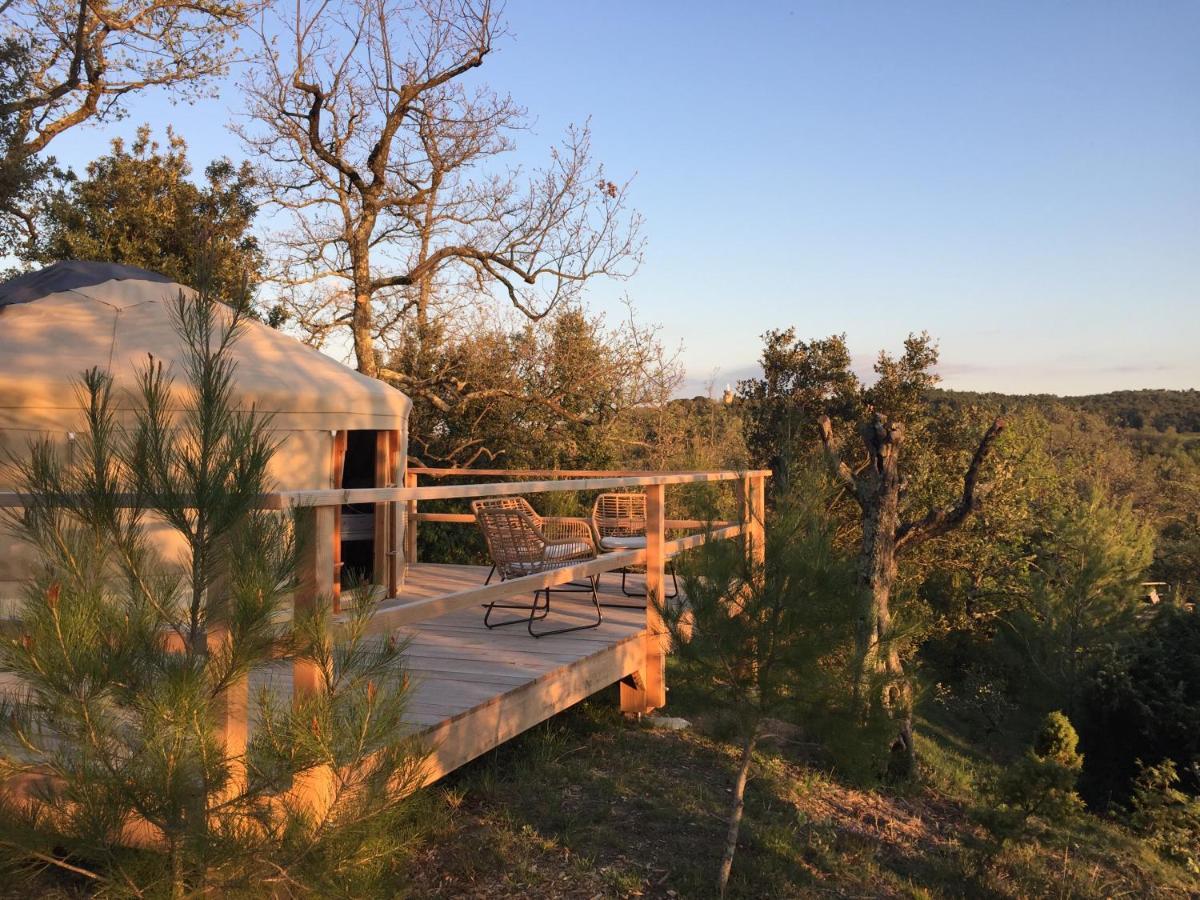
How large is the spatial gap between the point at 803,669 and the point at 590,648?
1.40 meters

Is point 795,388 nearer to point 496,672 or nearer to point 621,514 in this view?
point 621,514

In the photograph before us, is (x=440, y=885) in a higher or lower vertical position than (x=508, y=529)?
lower

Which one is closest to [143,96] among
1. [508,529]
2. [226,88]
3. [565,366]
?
[226,88]

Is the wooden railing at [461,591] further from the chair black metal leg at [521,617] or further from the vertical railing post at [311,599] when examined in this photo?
the chair black metal leg at [521,617]

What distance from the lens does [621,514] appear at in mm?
7250

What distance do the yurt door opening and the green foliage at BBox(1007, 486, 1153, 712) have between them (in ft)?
29.0

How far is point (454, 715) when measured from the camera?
3262mm

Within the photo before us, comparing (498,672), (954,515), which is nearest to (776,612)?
(498,672)

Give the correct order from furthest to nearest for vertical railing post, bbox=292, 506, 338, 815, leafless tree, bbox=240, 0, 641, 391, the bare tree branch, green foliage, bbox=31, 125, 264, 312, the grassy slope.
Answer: leafless tree, bbox=240, 0, 641, 391 → green foliage, bbox=31, 125, 264, 312 → the bare tree branch → the grassy slope → vertical railing post, bbox=292, 506, 338, 815

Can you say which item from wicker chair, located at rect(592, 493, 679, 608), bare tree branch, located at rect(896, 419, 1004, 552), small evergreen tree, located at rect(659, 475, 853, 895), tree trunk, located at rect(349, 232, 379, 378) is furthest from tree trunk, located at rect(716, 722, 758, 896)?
tree trunk, located at rect(349, 232, 379, 378)

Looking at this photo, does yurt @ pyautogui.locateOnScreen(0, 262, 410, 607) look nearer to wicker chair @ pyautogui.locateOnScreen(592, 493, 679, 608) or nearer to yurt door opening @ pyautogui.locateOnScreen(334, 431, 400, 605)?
yurt door opening @ pyautogui.locateOnScreen(334, 431, 400, 605)

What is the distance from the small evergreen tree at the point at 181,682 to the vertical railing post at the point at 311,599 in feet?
0.20

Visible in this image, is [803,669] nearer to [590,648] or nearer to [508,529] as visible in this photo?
[590,648]

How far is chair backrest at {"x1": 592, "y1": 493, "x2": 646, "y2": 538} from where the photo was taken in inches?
272
